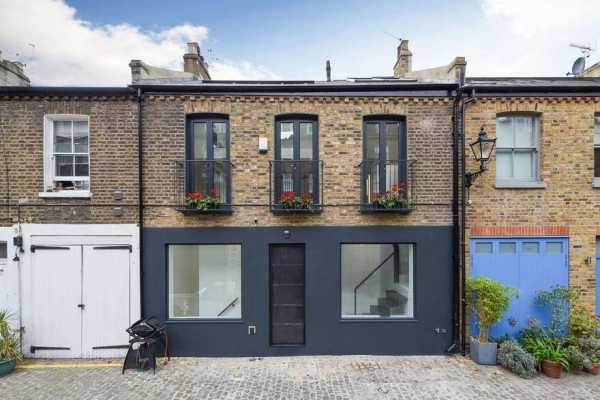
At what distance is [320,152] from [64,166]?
20.2 ft

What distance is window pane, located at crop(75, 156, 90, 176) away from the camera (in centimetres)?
721

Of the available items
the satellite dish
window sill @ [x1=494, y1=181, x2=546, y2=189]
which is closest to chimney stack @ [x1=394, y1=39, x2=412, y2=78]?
the satellite dish

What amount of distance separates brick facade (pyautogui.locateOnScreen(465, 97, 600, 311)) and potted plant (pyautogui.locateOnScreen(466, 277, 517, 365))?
69cm

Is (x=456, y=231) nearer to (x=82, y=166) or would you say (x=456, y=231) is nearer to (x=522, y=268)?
(x=522, y=268)

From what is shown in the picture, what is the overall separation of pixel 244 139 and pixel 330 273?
12.4 ft

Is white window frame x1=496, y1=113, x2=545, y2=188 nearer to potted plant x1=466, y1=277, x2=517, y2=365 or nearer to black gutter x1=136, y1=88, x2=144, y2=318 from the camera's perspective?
potted plant x1=466, y1=277, x2=517, y2=365

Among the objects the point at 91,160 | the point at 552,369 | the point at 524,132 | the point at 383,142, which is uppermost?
the point at 524,132

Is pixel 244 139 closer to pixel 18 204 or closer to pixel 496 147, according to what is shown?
pixel 18 204

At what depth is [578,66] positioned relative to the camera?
9430 millimetres

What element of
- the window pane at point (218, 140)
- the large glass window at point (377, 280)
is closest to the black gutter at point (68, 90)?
the window pane at point (218, 140)

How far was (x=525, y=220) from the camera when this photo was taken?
23.2ft

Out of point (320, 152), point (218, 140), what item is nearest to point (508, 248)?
point (320, 152)

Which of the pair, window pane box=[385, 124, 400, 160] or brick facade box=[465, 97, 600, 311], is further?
window pane box=[385, 124, 400, 160]

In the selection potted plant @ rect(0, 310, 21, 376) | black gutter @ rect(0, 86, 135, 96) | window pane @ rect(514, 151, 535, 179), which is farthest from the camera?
window pane @ rect(514, 151, 535, 179)
